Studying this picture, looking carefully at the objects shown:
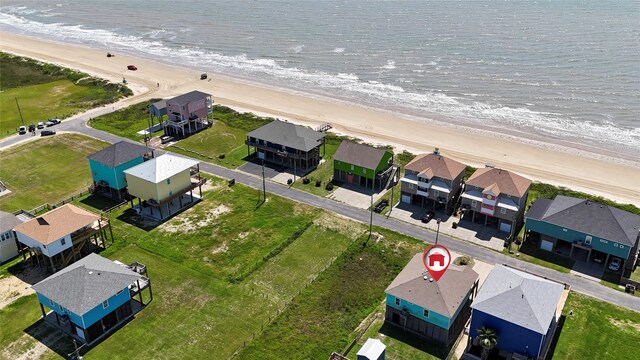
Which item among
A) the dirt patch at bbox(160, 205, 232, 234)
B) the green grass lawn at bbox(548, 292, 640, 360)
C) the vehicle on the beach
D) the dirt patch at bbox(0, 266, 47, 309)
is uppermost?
the dirt patch at bbox(160, 205, 232, 234)

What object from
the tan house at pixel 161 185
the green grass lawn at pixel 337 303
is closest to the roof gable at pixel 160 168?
the tan house at pixel 161 185

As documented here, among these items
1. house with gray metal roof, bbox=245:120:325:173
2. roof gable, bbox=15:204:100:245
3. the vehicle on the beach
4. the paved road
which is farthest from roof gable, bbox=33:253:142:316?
the vehicle on the beach

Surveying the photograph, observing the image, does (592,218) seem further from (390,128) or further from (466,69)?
(466,69)

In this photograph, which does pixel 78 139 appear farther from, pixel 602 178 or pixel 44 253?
pixel 602 178

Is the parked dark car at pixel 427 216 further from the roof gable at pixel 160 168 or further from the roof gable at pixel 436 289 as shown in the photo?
the roof gable at pixel 160 168

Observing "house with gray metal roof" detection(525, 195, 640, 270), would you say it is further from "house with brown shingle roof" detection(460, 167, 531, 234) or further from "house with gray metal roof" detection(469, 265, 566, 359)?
"house with gray metal roof" detection(469, 265, 566, 359)

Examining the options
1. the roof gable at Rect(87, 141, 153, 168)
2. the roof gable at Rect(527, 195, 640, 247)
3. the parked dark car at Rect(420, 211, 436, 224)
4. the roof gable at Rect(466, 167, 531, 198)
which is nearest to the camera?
the roof gable at Rect(527, 195, 640, 247)

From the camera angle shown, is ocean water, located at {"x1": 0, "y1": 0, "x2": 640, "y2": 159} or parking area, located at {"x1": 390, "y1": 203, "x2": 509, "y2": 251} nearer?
parking area, located at {"x1": 390, "y1": 203, "x2": 509, "y2": 251}
